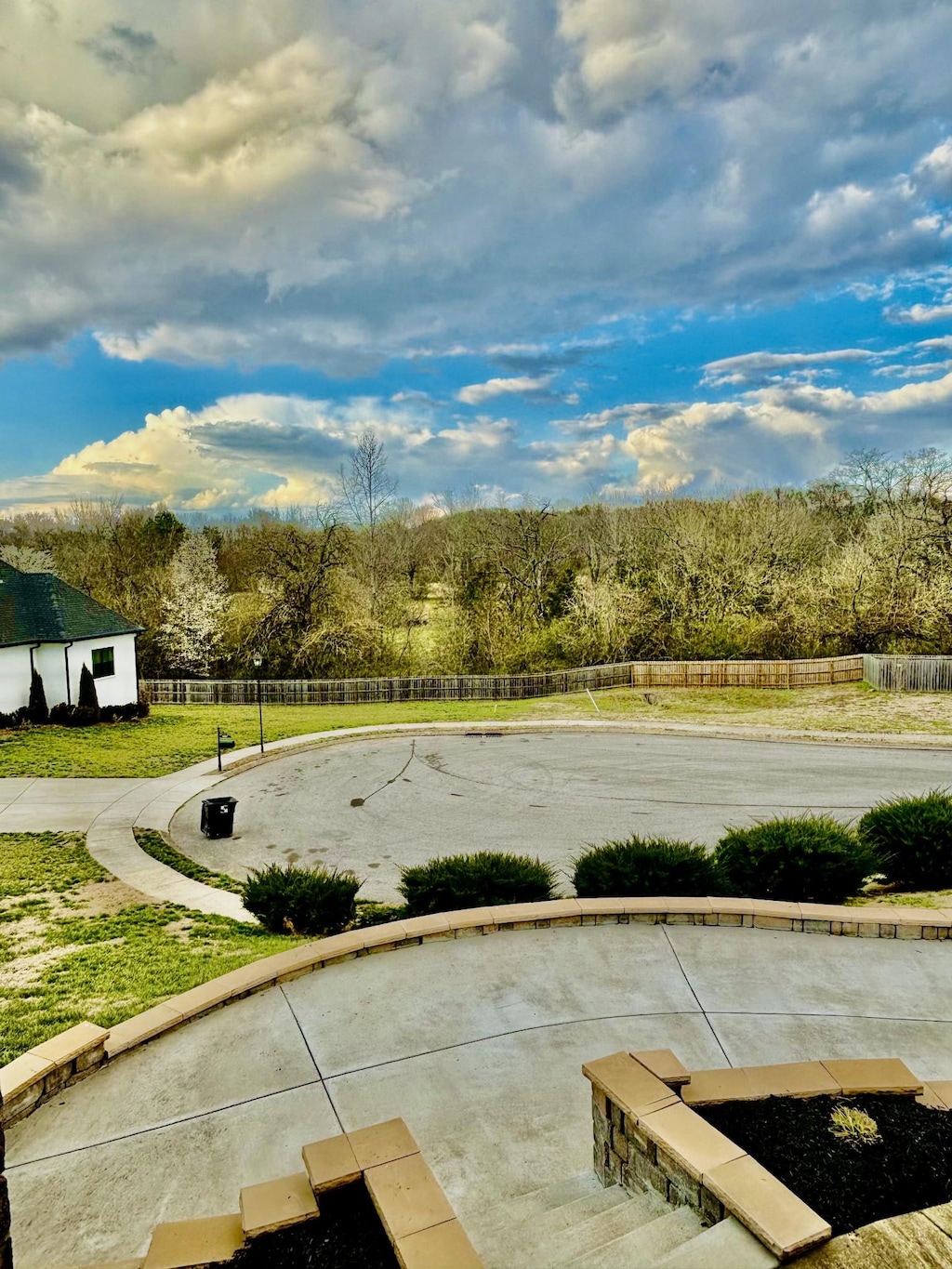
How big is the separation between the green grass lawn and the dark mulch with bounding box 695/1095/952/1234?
5.28m

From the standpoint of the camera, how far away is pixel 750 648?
105 feet

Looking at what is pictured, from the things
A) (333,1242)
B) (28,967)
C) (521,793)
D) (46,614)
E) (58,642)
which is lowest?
(521,793)

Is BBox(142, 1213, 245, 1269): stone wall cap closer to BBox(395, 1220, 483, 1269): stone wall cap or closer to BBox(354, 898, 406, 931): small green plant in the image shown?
BBox(395, 1220, 483, 1269): stone wall cap

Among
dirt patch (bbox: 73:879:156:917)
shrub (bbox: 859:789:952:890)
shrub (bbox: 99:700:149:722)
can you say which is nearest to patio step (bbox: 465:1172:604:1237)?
shrub (bbox: 859:789:952:890)

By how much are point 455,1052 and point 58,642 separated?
2641 cm

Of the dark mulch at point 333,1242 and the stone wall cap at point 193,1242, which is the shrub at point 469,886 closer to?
the dark mulch at point 333,1242

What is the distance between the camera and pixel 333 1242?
3598mm

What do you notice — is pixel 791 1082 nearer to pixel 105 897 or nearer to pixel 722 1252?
pixel 722 1252

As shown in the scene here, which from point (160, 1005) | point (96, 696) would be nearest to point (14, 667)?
point (96, 696)

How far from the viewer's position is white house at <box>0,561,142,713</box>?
26.4 metres

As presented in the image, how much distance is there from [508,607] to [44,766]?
22.2 meters

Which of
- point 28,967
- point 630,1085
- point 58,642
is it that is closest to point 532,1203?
point 630,1085

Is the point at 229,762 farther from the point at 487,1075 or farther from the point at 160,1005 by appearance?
the point at 487,1075

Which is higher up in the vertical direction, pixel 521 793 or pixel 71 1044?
pixel 71 1044
